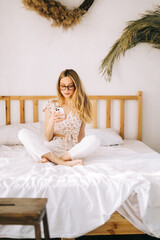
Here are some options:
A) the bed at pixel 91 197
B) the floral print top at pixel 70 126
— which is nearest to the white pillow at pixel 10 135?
the floral print top at pixel 70 126

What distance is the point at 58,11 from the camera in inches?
94.9

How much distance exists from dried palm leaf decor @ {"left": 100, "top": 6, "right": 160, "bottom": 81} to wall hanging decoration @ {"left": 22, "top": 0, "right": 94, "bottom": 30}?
1.60 ft

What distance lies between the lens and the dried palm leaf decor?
243 cm

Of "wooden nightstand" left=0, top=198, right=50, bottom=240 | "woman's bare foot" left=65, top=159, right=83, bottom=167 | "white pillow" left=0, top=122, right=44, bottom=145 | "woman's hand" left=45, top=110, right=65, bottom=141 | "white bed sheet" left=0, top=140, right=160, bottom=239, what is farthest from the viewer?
"white pillow" left=0, top=122, right=44, bottom=145

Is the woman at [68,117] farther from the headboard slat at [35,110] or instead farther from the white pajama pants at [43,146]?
the headboard slat at [35,110]

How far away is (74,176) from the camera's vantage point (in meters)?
1.20

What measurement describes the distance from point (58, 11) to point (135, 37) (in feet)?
2.78

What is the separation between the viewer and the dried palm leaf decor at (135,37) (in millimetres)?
2430

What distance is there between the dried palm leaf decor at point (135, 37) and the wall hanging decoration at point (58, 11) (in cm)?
49

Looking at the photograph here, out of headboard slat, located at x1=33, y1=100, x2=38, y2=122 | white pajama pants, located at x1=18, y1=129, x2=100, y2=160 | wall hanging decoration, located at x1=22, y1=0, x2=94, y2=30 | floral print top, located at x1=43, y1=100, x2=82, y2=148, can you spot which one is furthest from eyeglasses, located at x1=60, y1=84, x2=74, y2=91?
wall hanging decoration, located at x1=22, y1=0, x2=94, y2=30

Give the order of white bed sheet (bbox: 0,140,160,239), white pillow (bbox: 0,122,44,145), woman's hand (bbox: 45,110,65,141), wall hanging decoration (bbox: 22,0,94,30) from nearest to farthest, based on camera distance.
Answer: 1. white bed sheet (bbox: 0,140,160,239)
2. woman's hand (bbox: 45,110,65,141)
3. white pillow (bbox: 0,122,44,145)
4. wall hanging decoration (bbox: 22,0,94,30)

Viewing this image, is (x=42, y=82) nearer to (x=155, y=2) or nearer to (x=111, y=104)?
(x=111, y=104)

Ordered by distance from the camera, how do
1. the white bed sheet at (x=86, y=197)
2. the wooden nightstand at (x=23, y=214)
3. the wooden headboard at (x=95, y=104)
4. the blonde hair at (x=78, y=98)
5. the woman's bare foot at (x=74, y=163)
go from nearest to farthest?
the wooden nightstand at (x=23, y=214) < the white bed sheet at (x=86, y=197) < the woman's bare foot at (x=74, y=163) < the blonde hair at (x=78, y=98) < the wooden headboard at (x=95, y=104)

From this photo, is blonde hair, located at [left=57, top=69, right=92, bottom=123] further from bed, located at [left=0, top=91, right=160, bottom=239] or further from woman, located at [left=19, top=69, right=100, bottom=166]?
bed, located at [left=0, top=91, right=160, bottom=239]
